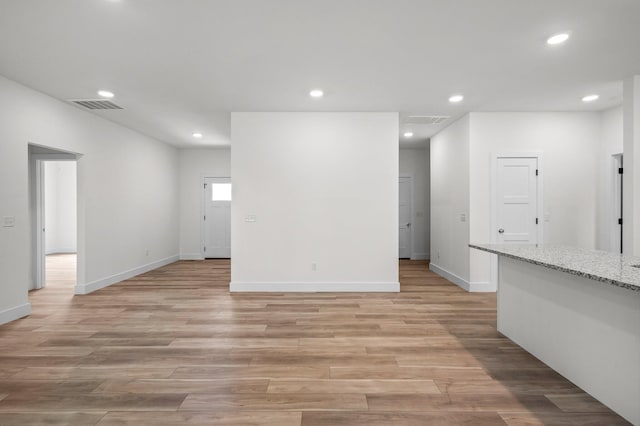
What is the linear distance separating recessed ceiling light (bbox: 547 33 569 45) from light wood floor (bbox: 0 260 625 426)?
2.92 meters

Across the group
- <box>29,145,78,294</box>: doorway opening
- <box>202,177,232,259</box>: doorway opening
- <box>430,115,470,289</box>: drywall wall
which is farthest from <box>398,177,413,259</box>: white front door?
<box>29,145,78,294</box>: doorway opening

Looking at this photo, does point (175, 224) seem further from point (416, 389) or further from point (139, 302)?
point (416, 389)

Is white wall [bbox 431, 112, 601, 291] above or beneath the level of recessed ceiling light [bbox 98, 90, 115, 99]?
beneath

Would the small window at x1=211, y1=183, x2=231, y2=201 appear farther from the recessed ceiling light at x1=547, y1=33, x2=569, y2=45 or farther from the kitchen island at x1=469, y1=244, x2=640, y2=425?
the recessed ceiling light at x1=547, y1=33, x2=569, y2=45

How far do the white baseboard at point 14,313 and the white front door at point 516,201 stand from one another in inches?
267

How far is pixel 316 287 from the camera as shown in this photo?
531cm

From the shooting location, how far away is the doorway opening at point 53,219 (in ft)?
18.1

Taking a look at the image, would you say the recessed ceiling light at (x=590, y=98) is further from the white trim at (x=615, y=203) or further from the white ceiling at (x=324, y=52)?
the white trim at (x=615, y=203)

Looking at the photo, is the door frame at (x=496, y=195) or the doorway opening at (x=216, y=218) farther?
the doorway opening at (x=216, y=218)

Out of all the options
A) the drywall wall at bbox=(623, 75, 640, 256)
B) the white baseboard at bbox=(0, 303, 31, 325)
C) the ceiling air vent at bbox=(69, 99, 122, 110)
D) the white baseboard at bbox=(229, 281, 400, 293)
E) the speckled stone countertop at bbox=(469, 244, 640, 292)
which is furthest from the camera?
the white baseboard at bbox=(229, 281, 400, 293)

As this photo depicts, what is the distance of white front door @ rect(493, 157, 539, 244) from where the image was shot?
211 inches

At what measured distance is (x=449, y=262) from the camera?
625 centimetres

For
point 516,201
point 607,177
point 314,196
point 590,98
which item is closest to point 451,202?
point 516,201

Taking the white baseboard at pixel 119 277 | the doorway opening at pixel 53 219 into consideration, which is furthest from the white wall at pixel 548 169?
the doorway opening at pixel 53 219
